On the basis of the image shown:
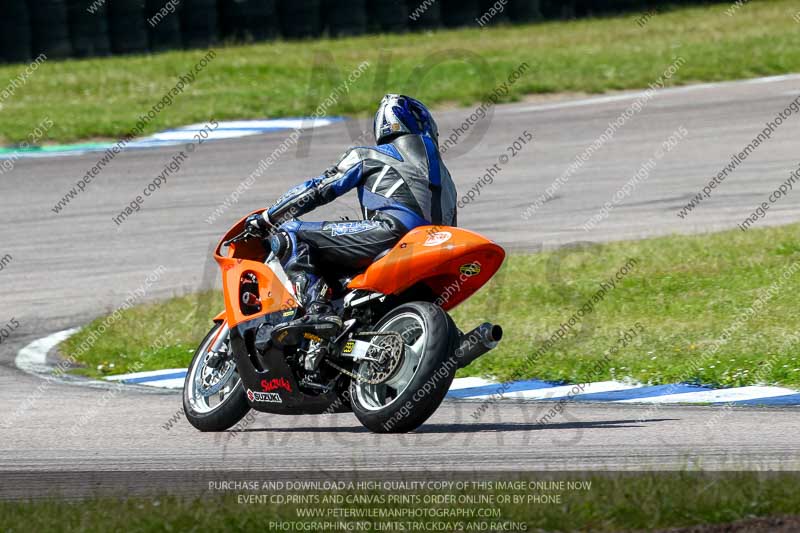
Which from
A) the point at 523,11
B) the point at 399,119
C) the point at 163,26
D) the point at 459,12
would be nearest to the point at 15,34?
the point at 163,26

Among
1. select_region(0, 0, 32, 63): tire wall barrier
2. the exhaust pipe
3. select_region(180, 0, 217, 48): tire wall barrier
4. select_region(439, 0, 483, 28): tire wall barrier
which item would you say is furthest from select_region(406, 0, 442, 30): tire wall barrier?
the exhaust pipe

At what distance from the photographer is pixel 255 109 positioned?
902 inches

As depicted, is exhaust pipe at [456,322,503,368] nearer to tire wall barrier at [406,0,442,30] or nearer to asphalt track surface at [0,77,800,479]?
asphalt track surface at [0,77,800,479]

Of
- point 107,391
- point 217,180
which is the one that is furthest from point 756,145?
point 107,391

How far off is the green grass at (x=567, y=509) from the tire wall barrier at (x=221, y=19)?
2194cm

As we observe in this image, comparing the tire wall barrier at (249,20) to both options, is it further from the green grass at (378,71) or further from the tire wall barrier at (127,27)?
the tire wall barrier at (127,27)

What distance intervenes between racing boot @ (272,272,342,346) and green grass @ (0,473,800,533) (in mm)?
1753

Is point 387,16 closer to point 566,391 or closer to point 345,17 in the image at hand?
point 345,17

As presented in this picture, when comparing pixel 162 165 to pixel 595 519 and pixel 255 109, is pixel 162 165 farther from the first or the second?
pixel 595 519

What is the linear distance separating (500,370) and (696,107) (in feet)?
42.2

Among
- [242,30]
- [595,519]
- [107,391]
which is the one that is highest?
[595,519]

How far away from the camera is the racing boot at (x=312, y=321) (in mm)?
7242

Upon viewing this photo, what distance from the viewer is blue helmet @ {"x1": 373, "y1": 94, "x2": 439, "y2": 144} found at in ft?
24.8

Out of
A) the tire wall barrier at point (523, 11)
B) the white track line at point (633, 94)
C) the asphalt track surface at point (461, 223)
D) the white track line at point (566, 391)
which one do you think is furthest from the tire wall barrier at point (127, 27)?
the white track line at point (566, 391)
